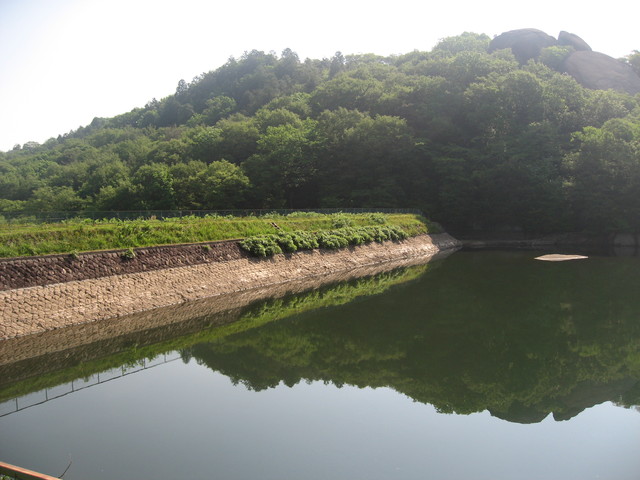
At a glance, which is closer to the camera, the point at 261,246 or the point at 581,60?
the point at 261,246

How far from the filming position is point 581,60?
10031 centimetres

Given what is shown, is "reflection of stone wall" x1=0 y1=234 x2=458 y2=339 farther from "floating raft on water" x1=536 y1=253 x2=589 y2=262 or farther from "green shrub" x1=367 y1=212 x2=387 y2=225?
"floating raft on water" x1=536 y1=253 x2=589 y2=262

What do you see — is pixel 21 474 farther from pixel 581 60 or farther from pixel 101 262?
pixel 581 60

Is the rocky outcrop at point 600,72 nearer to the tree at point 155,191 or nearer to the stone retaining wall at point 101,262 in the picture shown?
the tree at point 155,191

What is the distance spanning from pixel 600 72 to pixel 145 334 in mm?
107581

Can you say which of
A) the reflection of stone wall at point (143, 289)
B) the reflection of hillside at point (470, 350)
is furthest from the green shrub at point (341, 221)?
the reflection of hillside at point (470, 350)

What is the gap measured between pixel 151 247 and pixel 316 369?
13.1 m

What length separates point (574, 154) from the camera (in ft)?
199

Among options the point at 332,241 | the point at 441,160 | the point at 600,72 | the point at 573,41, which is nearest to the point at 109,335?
the point at 332,241

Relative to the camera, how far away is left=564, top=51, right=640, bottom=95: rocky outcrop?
96.2 metres

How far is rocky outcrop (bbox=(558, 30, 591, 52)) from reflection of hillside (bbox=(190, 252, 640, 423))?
10318cm

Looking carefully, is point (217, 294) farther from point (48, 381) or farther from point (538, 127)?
point (538, 127)

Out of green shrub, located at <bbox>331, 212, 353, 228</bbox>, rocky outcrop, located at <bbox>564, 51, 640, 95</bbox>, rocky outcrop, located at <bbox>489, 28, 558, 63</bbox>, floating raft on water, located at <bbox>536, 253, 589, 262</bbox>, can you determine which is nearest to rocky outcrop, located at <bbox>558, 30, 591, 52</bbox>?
rocky outcrop, located at <bbox>489, 28, 558, 63</bbox>

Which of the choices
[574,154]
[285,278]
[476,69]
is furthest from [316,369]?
[476,69]
